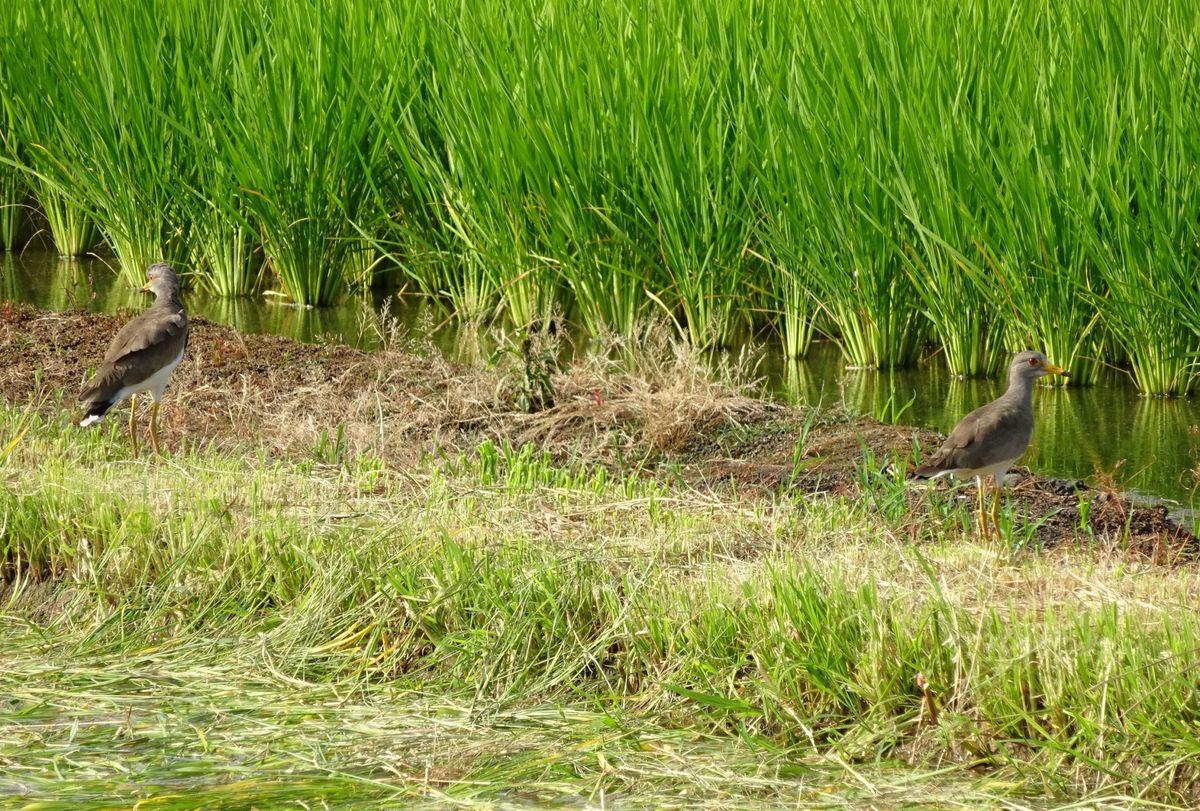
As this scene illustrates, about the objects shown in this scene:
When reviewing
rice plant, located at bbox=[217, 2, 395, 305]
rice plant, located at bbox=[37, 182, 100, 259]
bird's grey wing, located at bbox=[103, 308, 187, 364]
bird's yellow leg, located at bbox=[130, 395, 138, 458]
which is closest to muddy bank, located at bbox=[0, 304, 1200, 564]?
bird's yellow leg, located at bbox=[130, 395, 138, 458]

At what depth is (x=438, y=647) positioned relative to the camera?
4.22 meters

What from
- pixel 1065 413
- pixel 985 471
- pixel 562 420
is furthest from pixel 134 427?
pixel 1065 413

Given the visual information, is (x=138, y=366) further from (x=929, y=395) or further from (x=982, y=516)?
(x=929, y=395)

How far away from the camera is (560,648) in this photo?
4129 millimetres

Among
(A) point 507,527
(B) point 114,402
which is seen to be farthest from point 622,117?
(A) point 507,527

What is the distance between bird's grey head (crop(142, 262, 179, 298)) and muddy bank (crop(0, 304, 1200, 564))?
1.45ft

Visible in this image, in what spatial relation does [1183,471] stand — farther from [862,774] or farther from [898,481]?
[862,774]

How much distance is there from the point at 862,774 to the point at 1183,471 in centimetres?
333

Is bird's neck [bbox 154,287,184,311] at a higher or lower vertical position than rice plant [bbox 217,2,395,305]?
lower

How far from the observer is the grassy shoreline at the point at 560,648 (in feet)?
11.5

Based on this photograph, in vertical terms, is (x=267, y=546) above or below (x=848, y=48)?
below

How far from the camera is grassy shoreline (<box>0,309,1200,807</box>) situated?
11.5ft

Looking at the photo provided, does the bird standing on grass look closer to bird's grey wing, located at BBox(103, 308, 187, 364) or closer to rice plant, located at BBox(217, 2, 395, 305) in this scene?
bird's grey wing, located at BBox(103, 308, 187, 364)

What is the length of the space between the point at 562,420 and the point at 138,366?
1611 millimetres
